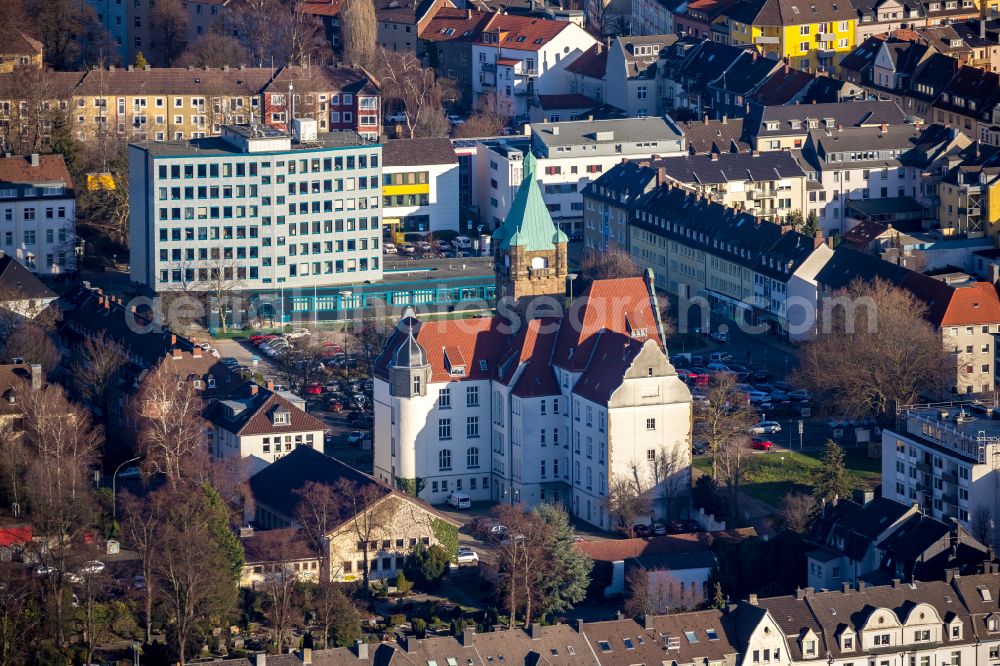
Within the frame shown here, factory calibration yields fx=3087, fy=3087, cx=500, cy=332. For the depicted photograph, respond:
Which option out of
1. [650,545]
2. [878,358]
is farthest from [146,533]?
[878,358]

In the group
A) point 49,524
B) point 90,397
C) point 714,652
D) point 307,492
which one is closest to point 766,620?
point 714,652

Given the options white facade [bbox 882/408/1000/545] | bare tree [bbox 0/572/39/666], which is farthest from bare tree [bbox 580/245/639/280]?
bare tree [bbox 0/572/39/666]

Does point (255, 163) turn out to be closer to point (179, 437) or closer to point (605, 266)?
point (605, 266)

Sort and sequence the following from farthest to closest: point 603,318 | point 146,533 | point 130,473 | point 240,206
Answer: point 240,206 < point 130,473 < point 603,318 < point 146,533

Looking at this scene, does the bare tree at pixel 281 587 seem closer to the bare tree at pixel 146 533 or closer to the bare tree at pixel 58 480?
the bare tree at pixel 146 533

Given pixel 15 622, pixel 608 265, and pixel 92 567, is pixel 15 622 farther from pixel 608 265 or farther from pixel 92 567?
pixel 608 265

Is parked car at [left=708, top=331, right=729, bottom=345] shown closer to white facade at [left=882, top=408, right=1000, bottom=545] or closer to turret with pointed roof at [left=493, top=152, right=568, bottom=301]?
turret with pointed roof at [left=493, top=152, right=568, bottom=301]

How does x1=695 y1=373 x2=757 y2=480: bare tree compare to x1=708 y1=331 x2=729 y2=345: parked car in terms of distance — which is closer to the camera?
x1=695 y1=373 x2=757 y2=480: bare tree
